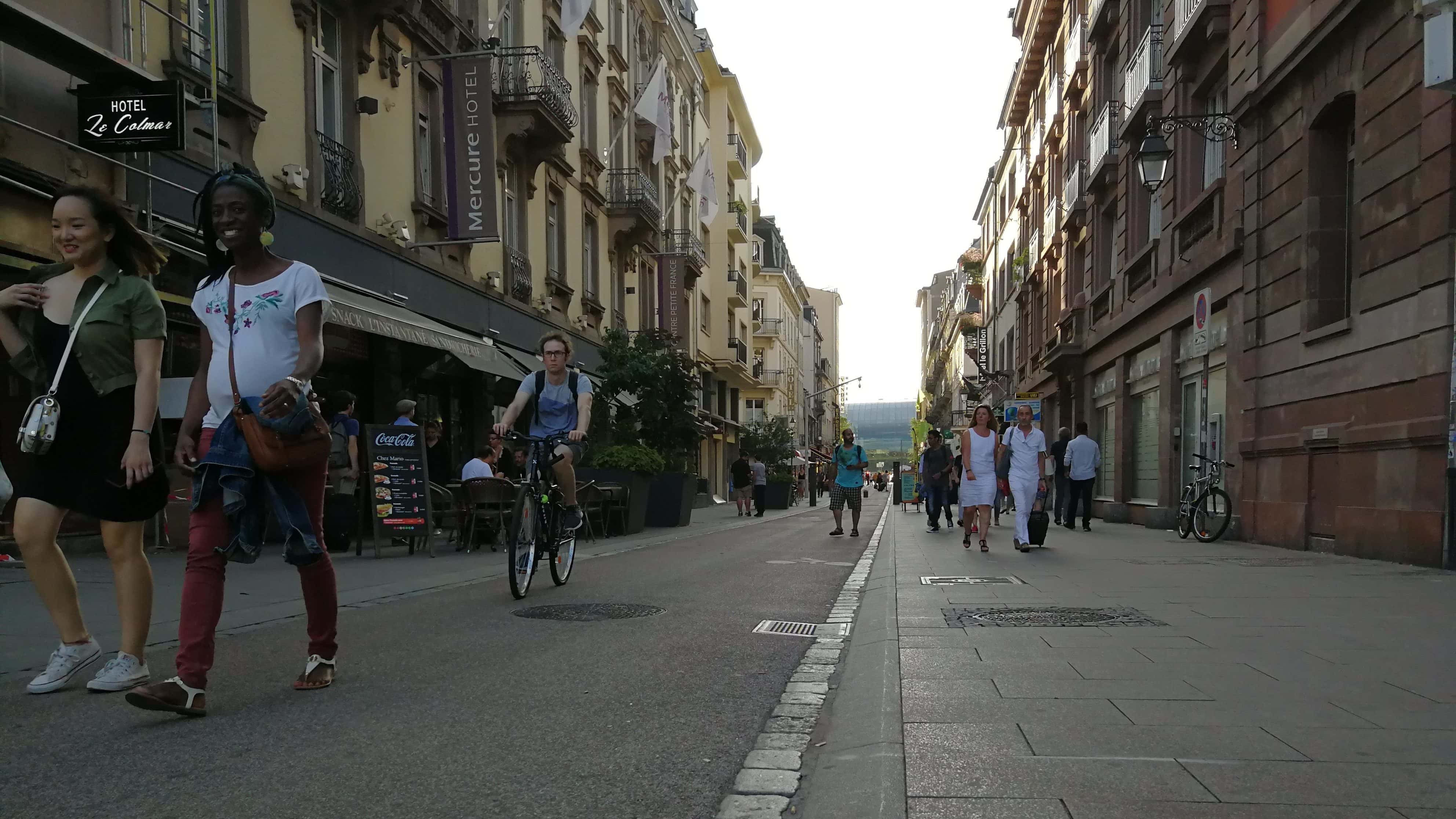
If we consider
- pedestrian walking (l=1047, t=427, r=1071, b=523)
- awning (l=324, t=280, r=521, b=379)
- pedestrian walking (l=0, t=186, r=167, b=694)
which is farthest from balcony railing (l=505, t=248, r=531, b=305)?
pedestrian walking (l=0, t=186, r=167, b=694)

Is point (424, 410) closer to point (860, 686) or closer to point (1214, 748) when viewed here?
point (860, 686)

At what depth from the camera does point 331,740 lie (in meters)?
3.61

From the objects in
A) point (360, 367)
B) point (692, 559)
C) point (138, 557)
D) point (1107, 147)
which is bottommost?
point (692, 559)

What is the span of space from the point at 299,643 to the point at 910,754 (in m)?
3.46

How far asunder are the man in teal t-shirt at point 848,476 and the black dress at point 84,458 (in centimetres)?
1318

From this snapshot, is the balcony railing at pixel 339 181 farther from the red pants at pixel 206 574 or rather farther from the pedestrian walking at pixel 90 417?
the red pants at pixel 206 574

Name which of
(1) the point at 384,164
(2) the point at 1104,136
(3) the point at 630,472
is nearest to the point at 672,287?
(2) the point at 1104,136

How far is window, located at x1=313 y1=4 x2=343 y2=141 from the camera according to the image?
15.2m

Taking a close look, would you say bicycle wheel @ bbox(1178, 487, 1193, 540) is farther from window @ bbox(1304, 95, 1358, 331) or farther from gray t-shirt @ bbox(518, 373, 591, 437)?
gray t-shirt @ bbox(518, 373, 591, 437)

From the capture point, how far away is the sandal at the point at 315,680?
4.38 m

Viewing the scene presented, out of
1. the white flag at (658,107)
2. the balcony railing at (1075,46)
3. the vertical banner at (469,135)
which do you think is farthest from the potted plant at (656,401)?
the balcony railing at (1075,46)

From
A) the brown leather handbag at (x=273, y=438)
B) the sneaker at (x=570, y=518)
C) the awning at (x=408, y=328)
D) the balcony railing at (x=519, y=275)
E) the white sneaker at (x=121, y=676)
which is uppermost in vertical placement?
the balcony railing at (x=519, y=275)

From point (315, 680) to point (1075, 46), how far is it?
29.9 metres

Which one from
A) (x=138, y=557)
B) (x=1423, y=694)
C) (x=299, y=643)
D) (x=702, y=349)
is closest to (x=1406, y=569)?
(x=1423, y=694)
